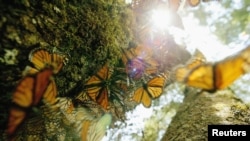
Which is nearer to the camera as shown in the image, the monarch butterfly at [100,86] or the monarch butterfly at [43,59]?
the monarch butterfly at [43,59]

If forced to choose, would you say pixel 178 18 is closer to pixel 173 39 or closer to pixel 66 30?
pixel 173 39

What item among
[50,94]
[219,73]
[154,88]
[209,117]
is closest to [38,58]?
[50,94]

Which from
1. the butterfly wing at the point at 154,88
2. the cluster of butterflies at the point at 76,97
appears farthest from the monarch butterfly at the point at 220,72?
the butterfly wing at the point at 154,88

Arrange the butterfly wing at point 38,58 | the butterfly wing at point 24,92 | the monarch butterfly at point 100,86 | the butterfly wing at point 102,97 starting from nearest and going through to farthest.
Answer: the butterfly wing at point 24,92, the butterfly wing at point 38,58, the monarch butterfly at point 100,86, the butterfly wing at point 102,97

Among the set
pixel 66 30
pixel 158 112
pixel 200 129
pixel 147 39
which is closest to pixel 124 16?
pixel 147 39

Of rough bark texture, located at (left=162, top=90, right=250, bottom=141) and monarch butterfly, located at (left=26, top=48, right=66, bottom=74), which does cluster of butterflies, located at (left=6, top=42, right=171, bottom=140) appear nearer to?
monarch butterfly, located at (left=26, top=48, right=66, bottom=74)

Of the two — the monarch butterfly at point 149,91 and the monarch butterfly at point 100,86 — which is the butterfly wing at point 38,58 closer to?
the monarch butterfly at point 100,86

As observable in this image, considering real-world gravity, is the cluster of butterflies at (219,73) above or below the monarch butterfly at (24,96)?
above
